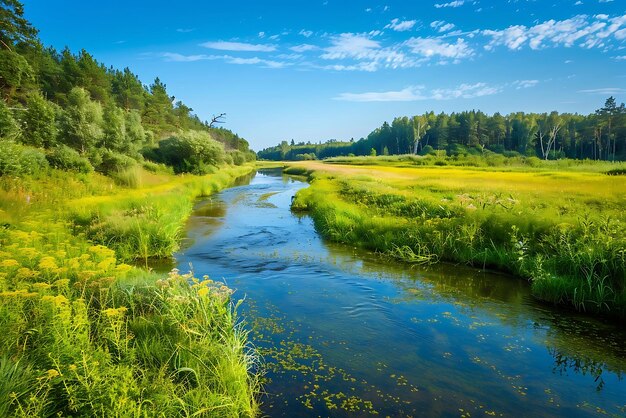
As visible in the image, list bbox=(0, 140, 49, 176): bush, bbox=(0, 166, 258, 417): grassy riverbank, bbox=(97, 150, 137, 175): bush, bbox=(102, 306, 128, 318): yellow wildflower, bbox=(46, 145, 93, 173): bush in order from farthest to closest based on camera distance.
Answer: bbox=(97, 150, 137, 175): bush
bbox=(46, 145, 93, 173): bush
bbox=(0, 140, 49, 176): bush
bbox=(102, 306, 128, 318): yellow wildflower
bbox=(0, 166, 258, 417): grassy riverbank

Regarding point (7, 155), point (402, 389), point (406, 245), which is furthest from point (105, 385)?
point (7, 155)

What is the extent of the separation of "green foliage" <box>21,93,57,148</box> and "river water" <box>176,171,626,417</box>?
83.8ft

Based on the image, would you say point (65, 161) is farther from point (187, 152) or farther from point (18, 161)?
point (187, 152)

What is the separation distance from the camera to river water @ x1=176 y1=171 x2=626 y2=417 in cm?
587

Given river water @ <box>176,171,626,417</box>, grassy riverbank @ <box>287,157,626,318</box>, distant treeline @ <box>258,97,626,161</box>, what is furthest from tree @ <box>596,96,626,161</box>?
river water @ <box>176,171,626,417</box>

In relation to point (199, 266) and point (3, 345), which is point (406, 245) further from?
point (3, 345)

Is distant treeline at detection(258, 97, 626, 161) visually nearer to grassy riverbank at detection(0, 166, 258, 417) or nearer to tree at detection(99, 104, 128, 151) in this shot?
tree at detection(99, 104, 128, 151)

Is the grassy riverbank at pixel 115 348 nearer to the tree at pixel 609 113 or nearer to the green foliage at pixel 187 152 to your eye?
the green foliage at pixel 187 152

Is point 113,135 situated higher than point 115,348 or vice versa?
point 113,135

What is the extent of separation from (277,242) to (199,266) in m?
4.68

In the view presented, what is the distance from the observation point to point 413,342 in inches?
308

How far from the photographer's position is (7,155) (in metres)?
18.8

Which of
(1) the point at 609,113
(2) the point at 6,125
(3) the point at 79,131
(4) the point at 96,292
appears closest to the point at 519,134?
(1) the point at 609,113

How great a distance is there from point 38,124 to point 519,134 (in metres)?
110
